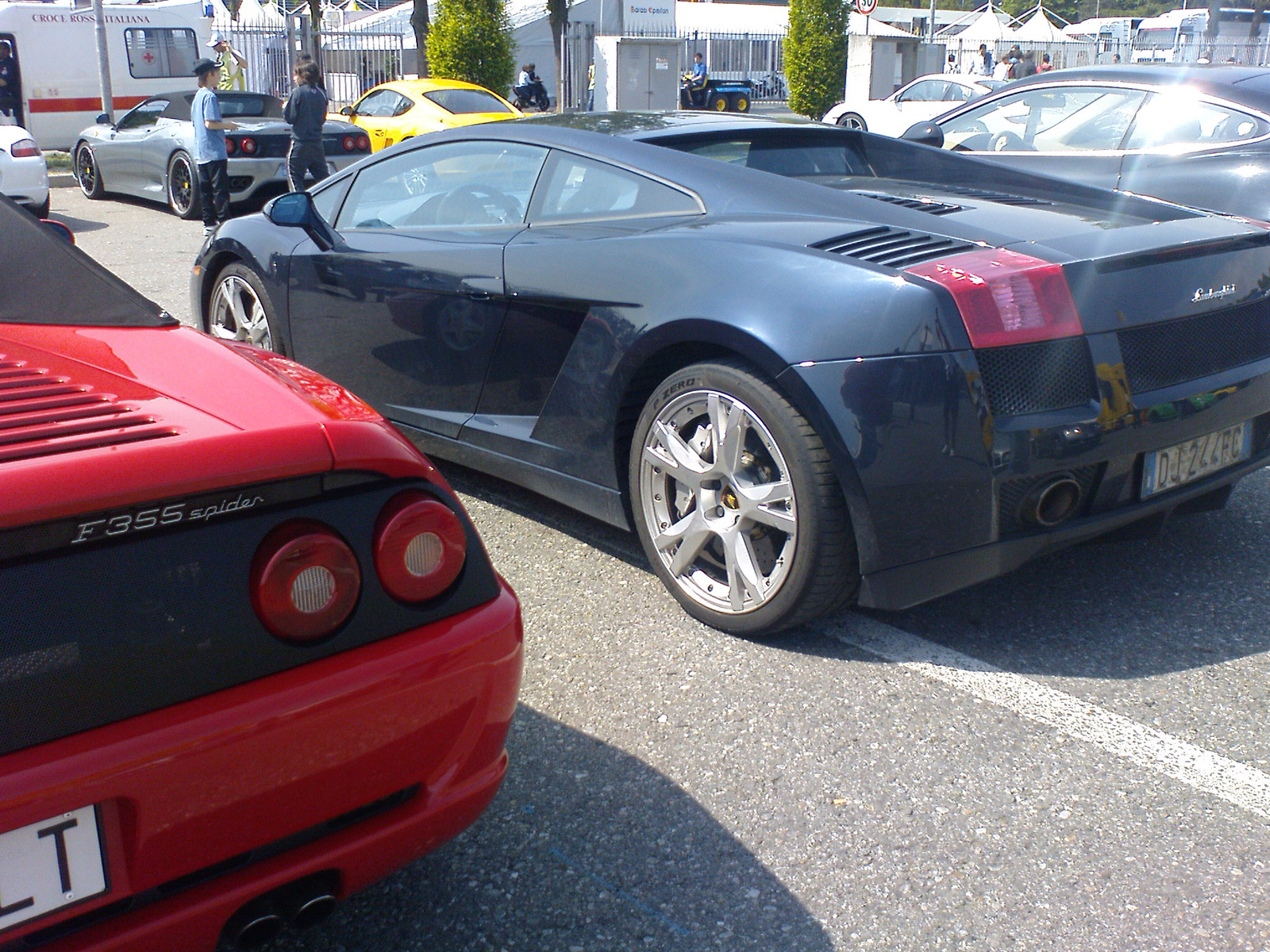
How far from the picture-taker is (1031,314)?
8.73 ft

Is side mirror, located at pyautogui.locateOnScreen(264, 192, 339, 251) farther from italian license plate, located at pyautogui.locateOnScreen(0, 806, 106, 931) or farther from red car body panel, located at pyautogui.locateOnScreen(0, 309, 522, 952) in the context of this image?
italian license plate, located at pyautogui.locateOnScreen(0, 806, 106, 931)

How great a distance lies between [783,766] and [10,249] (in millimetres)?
1798

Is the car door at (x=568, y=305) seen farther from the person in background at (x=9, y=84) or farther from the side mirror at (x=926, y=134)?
the person in background at (x=9, y=84)

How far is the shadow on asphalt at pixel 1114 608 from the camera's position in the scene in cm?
298

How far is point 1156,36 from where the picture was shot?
132ft

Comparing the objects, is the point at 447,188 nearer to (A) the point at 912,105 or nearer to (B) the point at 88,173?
(B) the point at 88,173

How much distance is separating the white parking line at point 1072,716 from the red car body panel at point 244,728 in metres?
1.42

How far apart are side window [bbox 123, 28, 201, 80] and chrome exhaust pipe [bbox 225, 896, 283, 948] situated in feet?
69.5

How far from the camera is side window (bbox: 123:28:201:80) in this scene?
66.3ft

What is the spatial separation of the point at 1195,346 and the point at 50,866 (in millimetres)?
2716

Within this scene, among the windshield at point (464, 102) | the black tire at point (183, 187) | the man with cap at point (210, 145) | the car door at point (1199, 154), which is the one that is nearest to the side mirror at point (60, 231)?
the car door at point (1199, 154)

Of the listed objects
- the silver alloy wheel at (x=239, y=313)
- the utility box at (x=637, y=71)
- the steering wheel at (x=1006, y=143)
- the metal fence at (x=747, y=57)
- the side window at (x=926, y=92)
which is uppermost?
the metal fence at (x=747, y=57)

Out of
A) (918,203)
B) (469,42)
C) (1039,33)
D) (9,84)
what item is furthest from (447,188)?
(1039,33)

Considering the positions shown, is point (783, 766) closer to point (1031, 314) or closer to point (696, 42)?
point (1031, 314)
